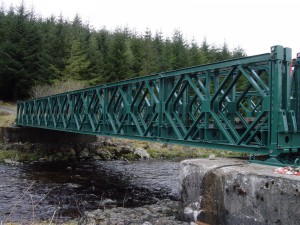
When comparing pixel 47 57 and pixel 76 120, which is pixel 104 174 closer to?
pixel 76 120

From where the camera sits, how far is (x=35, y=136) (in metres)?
30.0

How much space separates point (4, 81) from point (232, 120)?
42725mm

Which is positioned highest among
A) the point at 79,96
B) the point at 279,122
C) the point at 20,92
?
the point at 20,92

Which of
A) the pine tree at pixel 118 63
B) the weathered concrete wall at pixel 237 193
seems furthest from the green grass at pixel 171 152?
the weathered concrete wall at pixel 237 193

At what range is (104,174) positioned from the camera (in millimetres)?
21688

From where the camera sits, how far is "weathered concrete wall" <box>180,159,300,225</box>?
632 cm

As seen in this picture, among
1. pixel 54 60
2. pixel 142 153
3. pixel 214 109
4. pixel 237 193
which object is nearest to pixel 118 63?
pixel 54 60

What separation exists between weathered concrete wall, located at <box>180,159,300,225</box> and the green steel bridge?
38.4 inches

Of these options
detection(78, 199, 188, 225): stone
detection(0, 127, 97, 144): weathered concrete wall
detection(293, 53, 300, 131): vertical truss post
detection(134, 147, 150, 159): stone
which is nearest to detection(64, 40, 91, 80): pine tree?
detection(0, 127, 97, 144): weathered concrete wall

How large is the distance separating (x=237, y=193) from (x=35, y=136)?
83.9 ft

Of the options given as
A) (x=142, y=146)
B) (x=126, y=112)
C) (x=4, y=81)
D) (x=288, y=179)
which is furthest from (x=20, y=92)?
(x=288, y=179)

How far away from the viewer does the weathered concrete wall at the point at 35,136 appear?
29625mm

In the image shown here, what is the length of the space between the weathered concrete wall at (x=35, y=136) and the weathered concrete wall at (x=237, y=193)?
22.6 metres

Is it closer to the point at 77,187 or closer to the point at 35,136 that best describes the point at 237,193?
the point at 77,187
